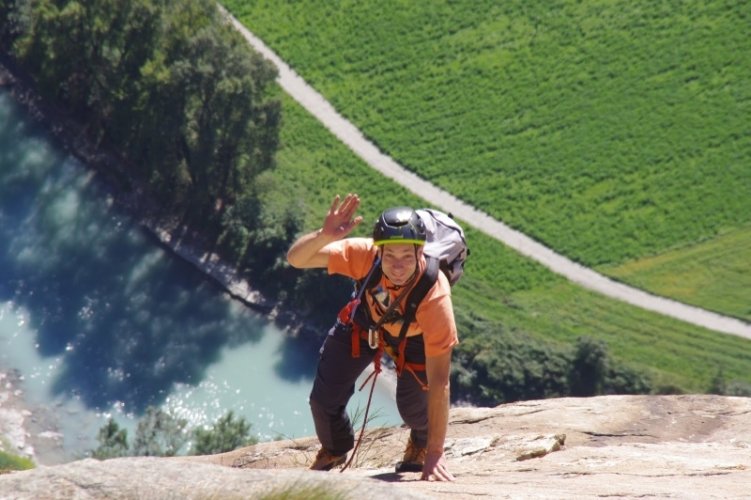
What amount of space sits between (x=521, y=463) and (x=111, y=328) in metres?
31.3

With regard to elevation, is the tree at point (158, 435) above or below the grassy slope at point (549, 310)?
below

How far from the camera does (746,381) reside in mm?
38375

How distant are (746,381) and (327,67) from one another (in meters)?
22.0

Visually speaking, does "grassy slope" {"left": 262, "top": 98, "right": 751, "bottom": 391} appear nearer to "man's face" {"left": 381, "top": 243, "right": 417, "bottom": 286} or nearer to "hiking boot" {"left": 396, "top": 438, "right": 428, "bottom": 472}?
"hiking boot" {"left": 396, "top": 438, "right": 428, "bottom": 472}

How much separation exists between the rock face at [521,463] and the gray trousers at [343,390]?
492mm

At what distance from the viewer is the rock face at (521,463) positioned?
28.5 ft

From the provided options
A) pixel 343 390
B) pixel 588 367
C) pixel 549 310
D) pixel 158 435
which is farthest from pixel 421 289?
pixel 549 310

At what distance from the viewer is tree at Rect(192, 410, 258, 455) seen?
107 feet

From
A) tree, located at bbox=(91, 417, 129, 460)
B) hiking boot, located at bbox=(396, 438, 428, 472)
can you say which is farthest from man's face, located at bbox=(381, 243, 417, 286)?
tree, located at bbox=(91, 417, 129, 460)

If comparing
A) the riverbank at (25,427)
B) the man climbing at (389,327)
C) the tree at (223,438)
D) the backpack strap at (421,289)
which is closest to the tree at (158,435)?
the tree at (223,438)

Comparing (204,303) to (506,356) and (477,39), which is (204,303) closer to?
(506,356)

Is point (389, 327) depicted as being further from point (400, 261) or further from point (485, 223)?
point (485, 223)

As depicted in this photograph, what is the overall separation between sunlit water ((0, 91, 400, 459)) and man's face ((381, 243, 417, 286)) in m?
26.9

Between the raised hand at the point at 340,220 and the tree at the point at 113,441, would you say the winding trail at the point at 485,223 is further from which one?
the raised hand at the point at 340,220
